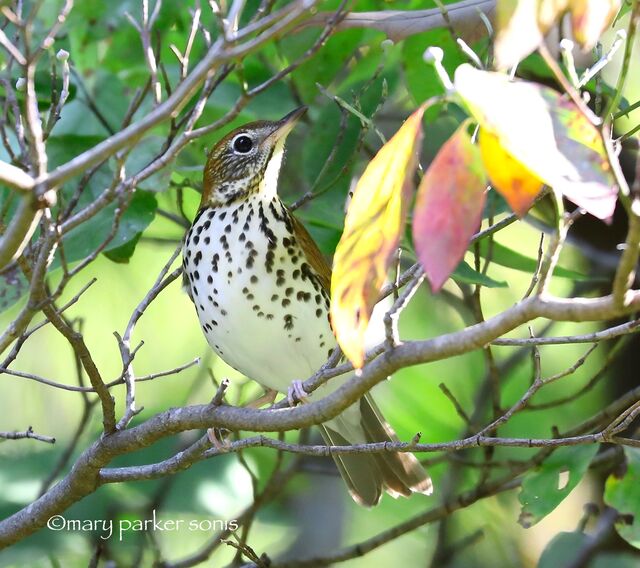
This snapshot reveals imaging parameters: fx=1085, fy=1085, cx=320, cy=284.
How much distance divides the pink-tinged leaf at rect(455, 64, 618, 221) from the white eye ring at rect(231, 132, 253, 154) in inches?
109

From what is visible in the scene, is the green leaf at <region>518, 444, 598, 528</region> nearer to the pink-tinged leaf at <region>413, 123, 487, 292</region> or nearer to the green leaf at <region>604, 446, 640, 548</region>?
the green leaf at <region>604, 446, 640, 548</region>

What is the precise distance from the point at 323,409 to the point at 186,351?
13.0 ft

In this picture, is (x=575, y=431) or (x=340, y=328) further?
(x=575, y=431)

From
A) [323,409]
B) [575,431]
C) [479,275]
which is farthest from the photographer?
[575,431]

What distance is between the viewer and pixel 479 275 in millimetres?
3631

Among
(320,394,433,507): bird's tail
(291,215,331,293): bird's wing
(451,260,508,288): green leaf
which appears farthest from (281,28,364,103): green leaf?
(320,394,433,507): bird's tail

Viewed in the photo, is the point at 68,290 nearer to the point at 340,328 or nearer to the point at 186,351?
the point at 186,351

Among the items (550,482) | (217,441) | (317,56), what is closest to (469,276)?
(550,482)

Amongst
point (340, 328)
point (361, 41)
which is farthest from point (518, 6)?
point (361, 41)

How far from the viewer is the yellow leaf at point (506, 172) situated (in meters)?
1.73

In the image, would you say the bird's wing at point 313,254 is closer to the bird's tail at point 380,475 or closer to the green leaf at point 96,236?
the green leaf at point 96,236

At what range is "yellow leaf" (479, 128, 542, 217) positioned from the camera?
1.73 m

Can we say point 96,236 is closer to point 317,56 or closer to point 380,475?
point 317,56

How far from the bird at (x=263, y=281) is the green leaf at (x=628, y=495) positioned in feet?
2.67
